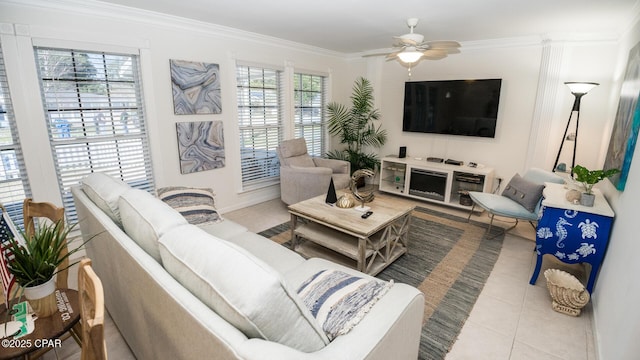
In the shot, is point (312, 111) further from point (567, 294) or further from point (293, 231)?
point (567, 294)

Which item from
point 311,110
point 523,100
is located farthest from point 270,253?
point 523,100

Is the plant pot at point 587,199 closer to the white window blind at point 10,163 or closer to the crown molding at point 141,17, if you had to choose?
the crown molding at point 141,17

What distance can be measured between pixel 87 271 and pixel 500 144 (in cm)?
478

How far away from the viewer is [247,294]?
917 mm

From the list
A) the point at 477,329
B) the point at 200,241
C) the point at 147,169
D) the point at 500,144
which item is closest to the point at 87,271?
the point at 200,241

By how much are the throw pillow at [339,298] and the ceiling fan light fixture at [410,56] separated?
237 centimetres

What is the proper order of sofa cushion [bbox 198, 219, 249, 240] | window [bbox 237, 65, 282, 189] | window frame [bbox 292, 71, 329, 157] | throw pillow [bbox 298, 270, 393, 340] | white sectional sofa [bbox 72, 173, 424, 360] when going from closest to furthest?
white sectional sofa [bbox 72, 173, 424, 360], throw pillow [bbox 298, 270, 393, 340], sofa cushion [bbox 198, 219, 249, 240], window [bbox 237, 65, 282, 189], window frame [bbox 292, 71, 329, 157]

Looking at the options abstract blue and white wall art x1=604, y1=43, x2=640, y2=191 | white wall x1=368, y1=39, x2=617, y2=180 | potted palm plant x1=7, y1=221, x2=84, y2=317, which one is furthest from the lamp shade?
potted palm plant x1=7, y1=221, x2=84, y2=317

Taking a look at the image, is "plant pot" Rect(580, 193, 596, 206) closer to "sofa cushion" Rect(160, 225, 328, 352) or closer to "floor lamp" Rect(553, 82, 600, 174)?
"floor lamp" Rect(553, 82, 600, 174)

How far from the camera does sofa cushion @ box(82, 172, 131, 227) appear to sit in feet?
5.85

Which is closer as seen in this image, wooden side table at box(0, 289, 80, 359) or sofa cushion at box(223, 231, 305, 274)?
wooden side table at box(0, 289, 80, 359)

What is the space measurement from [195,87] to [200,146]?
0.69 metres

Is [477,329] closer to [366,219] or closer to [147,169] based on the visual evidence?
[366,219]

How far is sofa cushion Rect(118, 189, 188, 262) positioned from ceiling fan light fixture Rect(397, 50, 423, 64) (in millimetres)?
2561
